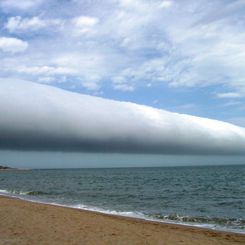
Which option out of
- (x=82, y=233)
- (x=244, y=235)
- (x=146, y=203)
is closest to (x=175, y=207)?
(x=146, y=203)

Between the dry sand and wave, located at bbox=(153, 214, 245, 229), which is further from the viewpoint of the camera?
wave, located at bbox=(153, 214, 245, 229)

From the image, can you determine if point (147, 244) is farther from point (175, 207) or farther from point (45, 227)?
point (175, 207)

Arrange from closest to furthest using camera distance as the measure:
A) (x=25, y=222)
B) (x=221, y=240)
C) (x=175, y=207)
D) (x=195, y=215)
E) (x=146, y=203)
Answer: (x=221, y=240) < (x=25, y=222) < (x=195, y=215) < (x=175, y=207) < (x=146, y=203)

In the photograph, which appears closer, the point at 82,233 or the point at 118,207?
the point at 82,233

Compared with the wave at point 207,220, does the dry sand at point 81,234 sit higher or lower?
higher

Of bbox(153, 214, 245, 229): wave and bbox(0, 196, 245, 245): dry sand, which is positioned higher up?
bbox(0, 196, 245, 245): dry sand

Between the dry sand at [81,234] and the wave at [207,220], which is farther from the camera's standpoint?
the wave at [207,220]

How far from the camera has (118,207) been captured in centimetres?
3159

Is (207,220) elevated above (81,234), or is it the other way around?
(81,234)

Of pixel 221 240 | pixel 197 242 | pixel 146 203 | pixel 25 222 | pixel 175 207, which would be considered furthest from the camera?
pixel 146 203

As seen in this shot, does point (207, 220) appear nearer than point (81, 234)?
No

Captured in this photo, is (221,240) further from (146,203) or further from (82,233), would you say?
(146,203)

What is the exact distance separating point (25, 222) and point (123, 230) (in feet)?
14.3

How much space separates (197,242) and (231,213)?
1300 cm
